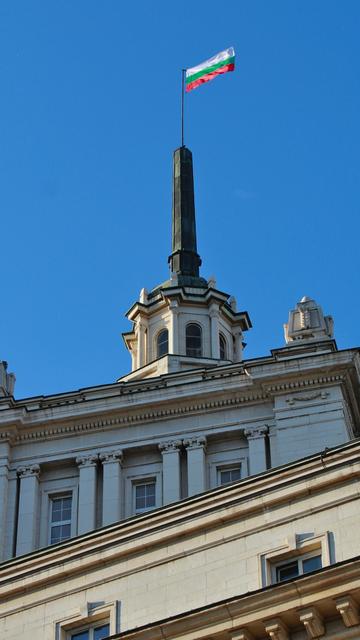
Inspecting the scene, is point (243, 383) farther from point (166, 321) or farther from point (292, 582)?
point (292, 582)

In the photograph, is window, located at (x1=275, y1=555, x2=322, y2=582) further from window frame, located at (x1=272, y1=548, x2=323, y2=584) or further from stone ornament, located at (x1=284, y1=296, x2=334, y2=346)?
stone ornament, located at (x1=284, y1=296, x2=334, y2=346)

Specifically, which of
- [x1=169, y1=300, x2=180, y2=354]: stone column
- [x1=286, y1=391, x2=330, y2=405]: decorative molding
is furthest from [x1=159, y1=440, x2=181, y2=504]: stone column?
[x1=169, y1=300, x2=180, y2=354]: stone column

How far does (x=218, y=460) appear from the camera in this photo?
197 ft

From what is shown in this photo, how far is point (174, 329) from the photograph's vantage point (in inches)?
2862

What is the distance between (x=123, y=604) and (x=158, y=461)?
2233 centimetres

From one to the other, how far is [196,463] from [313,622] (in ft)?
83.9

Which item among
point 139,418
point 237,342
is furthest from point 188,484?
point 237,342

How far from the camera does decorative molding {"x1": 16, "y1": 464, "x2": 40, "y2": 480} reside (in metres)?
61.2

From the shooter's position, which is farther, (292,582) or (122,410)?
(122,410)

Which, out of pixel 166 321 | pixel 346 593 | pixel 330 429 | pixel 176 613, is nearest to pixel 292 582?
pixel 346 593

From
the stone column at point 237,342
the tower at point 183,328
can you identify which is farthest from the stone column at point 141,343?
the stone column at point 237,342

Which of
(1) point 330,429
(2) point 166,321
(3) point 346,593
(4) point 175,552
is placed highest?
(2) point 166,321

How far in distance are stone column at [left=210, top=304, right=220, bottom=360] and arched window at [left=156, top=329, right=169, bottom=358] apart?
6.24 feet

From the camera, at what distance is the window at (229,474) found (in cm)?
5959
